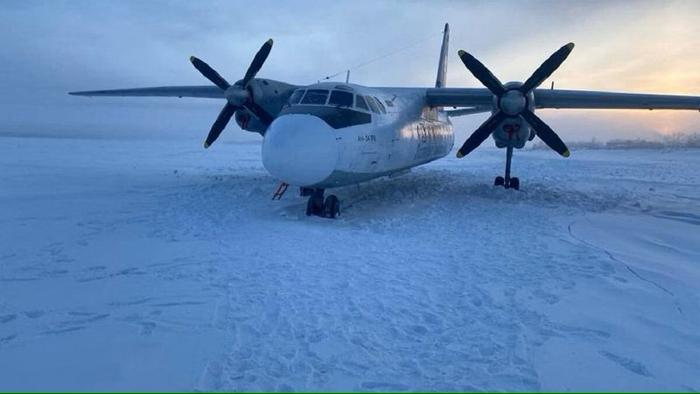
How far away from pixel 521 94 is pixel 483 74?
4.39 ft

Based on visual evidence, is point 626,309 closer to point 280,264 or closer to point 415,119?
point 280,264

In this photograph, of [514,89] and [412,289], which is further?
[514,89]

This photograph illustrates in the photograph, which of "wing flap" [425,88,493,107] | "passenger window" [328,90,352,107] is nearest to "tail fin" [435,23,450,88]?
"wing flap" [425,88,493,107]

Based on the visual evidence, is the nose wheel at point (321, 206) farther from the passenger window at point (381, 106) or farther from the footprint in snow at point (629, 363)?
the footprint in snow at point (629, 363)

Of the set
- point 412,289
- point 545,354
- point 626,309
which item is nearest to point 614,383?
point 545,354

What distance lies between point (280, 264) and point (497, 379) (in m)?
3.65

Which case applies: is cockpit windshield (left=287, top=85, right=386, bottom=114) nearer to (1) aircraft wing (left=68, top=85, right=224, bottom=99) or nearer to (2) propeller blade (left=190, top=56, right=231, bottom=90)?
(2) propeller blade (left=190, top=56, right=231, bottom=90)

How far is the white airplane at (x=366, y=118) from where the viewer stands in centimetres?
952

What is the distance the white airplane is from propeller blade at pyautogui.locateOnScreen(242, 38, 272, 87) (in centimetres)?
3

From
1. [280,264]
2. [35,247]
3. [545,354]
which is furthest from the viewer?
[35,247]

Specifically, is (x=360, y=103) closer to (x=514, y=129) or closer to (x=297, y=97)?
(x=297, y=97)

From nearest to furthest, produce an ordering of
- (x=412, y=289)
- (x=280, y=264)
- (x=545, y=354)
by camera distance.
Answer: (x=545, y=354), (x=412, y=289), (x=280, y=264)

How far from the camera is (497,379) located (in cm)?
349

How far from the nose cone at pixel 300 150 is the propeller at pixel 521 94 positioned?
5791 mm
